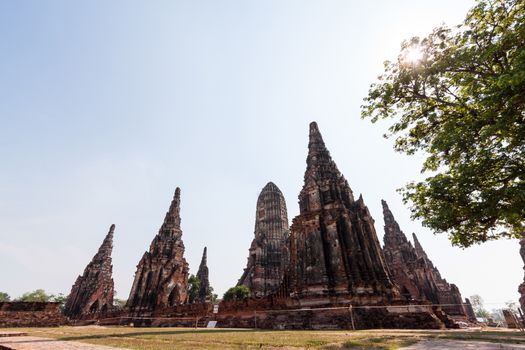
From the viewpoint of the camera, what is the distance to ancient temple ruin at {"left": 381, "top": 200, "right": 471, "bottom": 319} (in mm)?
30336

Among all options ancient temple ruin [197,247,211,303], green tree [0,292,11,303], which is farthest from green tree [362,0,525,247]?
green tree [0,292,11,303]

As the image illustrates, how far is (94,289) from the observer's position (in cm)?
3525

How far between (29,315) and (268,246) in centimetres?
3004

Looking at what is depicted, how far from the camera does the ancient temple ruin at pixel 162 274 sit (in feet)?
83.3

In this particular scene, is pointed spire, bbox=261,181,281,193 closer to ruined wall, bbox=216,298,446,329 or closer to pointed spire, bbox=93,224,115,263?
pointed spire, bbox=93,224,115,263

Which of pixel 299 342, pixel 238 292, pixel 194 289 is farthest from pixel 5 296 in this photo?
pixel 299 342

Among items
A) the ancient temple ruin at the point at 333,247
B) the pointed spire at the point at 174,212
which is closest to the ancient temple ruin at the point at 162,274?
the pointed spire at the point at 174,212

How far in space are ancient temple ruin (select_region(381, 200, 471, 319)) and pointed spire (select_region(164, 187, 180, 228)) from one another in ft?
85.4

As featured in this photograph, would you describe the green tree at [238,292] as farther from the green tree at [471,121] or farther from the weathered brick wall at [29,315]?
the green tree at [471,121]

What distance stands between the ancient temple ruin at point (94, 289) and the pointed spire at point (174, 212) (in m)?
15.1

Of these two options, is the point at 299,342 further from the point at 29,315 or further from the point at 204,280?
the point at 204,280

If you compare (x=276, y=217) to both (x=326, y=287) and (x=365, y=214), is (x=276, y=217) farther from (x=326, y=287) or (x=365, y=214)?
(x=326, y=287)

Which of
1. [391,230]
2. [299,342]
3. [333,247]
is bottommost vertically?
[299,342]

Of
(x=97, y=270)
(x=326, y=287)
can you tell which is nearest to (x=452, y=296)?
(x=326, y=287)
